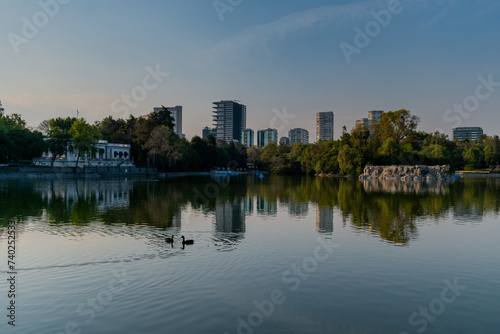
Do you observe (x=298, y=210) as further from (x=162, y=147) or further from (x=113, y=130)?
(x=113, y=130)

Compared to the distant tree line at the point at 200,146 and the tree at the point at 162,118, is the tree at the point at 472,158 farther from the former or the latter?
the tree at the point at 162,118

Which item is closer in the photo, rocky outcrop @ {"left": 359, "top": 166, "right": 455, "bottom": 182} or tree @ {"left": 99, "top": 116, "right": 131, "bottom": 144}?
rocky outcrop @ {"left": 359, "top": 166, "right": 455, "bottom": 182}

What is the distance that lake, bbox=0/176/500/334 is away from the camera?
731cm

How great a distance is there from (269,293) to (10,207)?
70.3 feet

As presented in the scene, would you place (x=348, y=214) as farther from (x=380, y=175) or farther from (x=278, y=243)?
(x=380, y=175)

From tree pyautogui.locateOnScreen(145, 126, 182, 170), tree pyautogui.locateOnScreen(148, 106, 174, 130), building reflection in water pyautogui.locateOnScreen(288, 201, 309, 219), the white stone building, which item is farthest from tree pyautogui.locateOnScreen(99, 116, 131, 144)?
building reflection in water pyautogui.locateOnScreen(288, 201, 309, 219)

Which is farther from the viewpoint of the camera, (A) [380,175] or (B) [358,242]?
(A) [380,175]

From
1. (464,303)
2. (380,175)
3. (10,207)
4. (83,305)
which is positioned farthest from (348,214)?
(380,175)

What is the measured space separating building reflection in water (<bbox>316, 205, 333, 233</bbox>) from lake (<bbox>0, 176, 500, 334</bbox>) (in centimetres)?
26

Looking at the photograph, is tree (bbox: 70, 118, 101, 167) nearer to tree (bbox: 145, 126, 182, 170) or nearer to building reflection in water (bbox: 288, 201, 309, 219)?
tree (bbox: 145, 126, 182, 170)

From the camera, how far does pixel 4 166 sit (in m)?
63.4

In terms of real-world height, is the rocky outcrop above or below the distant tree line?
below

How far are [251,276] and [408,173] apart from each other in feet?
248

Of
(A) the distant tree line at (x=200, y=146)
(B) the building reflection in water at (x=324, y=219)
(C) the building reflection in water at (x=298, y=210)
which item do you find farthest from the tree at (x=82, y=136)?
(B) the building reflection in water at (x=324, y=219)
